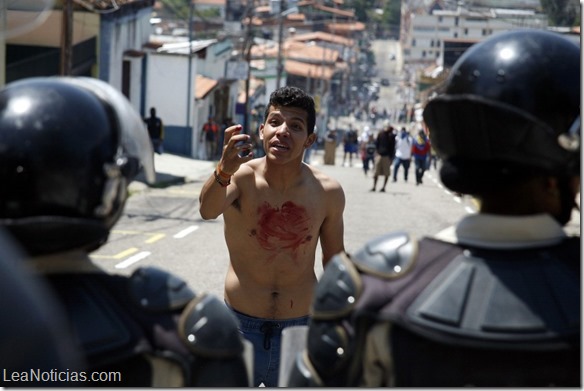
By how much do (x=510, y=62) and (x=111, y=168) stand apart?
912 millimetres

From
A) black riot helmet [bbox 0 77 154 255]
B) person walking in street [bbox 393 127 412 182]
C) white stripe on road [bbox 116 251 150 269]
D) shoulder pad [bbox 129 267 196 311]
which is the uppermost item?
black riot helmet [bbox 0 77 154 255]

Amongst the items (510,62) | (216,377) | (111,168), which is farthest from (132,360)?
(510,62)

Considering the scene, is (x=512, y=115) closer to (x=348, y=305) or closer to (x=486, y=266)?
(x=486, y=266)

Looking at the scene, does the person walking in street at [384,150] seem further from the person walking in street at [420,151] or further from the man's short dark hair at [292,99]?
the man's short dark hair at [292,99]

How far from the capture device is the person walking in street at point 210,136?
153ft

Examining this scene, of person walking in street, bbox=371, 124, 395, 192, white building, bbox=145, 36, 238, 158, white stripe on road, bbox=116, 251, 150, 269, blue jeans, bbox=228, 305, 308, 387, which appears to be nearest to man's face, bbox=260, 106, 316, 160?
blue jeans, bbox=228, 305, 308, 387

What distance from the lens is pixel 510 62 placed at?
2682 millimetres

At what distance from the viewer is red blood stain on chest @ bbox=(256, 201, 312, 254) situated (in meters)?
5.01

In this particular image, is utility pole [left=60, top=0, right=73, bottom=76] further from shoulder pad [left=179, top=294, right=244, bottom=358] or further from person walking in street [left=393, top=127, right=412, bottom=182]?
shoulder pad [left=179, top=294, right=244, bottom=358]

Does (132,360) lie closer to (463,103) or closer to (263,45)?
(463,103)

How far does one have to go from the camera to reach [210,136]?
155ft

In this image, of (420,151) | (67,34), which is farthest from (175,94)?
(67,34)

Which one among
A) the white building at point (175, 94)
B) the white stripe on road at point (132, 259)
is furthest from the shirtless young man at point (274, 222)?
the white building at point (175, 94)

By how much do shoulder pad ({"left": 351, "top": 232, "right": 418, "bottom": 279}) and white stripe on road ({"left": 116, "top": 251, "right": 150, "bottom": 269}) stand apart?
426 inches
